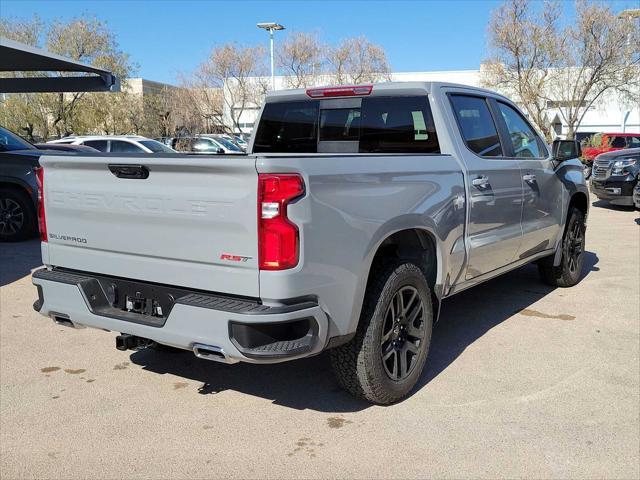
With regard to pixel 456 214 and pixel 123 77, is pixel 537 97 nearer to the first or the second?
pixel 123 77

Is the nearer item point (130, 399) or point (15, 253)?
point (130, 399)

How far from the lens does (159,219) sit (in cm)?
321

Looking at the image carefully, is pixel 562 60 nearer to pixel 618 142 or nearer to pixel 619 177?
pixel 618 142

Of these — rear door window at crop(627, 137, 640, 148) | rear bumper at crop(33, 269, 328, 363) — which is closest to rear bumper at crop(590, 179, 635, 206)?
rear door window at crop(627, 137, 640, 148)

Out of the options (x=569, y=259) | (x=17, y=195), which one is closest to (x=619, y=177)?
(x=569, y=259)

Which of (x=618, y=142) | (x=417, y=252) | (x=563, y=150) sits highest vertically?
(x=563, y=150)

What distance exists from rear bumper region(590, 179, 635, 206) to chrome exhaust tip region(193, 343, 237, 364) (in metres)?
13.1

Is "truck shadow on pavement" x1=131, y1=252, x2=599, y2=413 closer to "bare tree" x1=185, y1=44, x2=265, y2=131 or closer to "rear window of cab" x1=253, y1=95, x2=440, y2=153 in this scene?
"rear window of cab" x1=253, y1=95, x2=440, y2=153

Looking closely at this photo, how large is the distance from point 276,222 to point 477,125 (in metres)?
2.56

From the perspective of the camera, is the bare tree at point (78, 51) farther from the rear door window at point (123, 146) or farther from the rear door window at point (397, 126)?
the rear door window at point (397, 126)

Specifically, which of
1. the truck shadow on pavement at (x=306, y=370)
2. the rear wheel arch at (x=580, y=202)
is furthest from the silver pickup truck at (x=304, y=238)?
the rear wheel arch at (x=580, y=202)

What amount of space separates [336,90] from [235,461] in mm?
2965

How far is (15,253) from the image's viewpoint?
862cm

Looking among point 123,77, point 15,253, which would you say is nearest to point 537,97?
point 123,77
